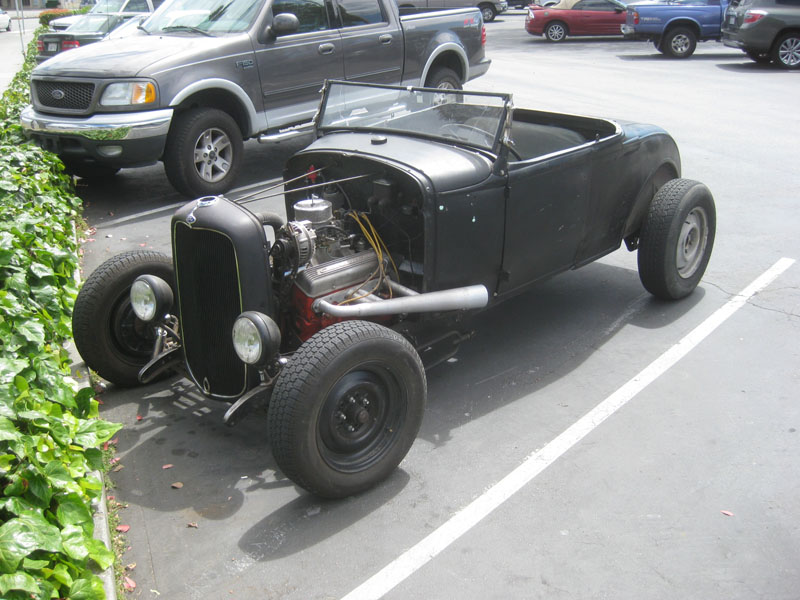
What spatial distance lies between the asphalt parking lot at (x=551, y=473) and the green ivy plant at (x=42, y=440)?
16.2 inches

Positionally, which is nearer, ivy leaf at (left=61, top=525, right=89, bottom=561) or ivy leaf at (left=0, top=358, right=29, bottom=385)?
ivy leaf at (left=61, top=525, right=89, bottom=561)

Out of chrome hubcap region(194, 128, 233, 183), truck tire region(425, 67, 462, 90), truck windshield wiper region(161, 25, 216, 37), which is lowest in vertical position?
chrome hubcap region(194, 128, 233, 183)

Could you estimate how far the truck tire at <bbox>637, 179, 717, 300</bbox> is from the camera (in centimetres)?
539

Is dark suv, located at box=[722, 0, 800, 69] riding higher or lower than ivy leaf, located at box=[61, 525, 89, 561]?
higher

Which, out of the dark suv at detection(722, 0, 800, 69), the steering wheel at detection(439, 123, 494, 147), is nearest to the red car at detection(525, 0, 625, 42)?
the dark suv at detection(722, 0, 800, 69)

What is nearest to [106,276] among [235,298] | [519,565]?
[235,298]

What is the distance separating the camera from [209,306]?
4039 millimetres

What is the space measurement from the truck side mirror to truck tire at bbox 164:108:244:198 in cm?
103

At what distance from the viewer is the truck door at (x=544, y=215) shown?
467 centimetres

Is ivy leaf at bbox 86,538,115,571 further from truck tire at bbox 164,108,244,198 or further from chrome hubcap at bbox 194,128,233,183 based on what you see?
chrome hubcap at bbox 194,128,233,183

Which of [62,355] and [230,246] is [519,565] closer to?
[230,246]

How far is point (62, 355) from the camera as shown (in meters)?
4.46

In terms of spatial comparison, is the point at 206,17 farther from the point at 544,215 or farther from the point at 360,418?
the point at 360,418

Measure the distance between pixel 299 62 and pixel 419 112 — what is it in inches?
156
